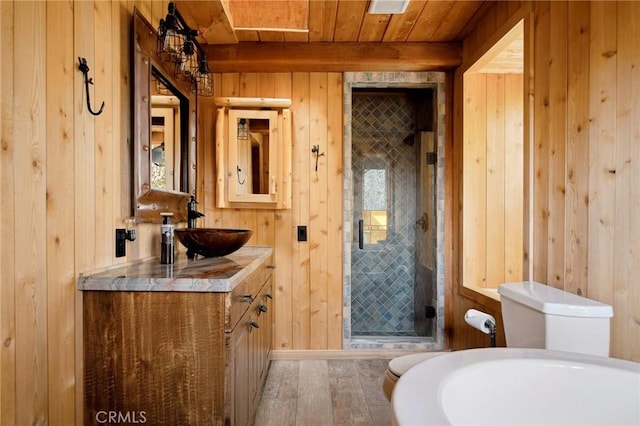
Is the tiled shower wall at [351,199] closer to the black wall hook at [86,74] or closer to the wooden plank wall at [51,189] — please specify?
the wooden plank wall at [51,189]

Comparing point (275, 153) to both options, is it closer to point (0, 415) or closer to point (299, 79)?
point (299, 79)

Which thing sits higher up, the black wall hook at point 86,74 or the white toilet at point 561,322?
the black wall hook at point 86,74

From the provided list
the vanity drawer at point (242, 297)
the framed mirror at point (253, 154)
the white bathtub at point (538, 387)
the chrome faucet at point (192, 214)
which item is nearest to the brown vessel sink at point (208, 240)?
the vanity drawer at point (242, 297)

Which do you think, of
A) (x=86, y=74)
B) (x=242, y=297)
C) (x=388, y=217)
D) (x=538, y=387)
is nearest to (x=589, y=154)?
(x=538, y=387)

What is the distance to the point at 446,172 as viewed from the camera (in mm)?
2971

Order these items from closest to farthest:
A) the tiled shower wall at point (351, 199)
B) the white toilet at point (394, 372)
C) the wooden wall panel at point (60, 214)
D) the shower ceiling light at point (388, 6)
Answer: the wooden wall panel at point (60, 214) < the white toilet at point (394, 372) < the shower ceiling light at point (388, 6) < the tiled shower wall at point (351, 199)

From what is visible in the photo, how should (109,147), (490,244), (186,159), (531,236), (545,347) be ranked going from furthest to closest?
(490,244), (186,159), (531,236), (109,147), (545,347)

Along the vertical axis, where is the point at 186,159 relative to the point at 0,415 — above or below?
above

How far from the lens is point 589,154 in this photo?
5.11 feet

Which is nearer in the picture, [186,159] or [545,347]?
[545,347]

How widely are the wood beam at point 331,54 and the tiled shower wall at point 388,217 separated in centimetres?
103

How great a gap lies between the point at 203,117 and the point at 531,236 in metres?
2.47

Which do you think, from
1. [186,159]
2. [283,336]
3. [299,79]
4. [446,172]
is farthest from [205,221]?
[446,172]

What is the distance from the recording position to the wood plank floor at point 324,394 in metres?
2.07
